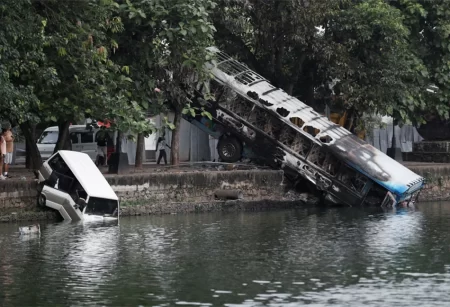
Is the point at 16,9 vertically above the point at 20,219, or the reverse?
the point at 16,9

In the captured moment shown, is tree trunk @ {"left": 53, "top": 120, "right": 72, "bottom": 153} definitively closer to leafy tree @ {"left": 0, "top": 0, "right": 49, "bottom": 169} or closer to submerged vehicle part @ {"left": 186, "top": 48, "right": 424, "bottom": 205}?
leafy tree @ {"left": 0, "top": 0, "right": 49, "bottom": 169}

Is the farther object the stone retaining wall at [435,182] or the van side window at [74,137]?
the van side window at [74,137]

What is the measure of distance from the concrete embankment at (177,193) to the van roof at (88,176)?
1407mm

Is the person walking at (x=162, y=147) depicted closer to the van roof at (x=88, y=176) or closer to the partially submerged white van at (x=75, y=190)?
the van roof at (x=88, y=176)

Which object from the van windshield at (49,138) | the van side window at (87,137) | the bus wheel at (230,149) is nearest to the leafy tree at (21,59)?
the bus wheel at (230,149)

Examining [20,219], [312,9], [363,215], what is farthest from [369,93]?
[20,219]

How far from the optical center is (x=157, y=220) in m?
29.6

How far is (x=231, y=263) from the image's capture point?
20.3 metres

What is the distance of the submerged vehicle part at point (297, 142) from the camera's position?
3319 cm

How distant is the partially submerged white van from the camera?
27891 millimetres

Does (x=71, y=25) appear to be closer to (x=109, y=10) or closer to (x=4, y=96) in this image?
(x=109, y=10)

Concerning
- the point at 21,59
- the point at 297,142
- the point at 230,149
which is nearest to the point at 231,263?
the point at 21,59

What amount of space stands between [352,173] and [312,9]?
5843 millimetres

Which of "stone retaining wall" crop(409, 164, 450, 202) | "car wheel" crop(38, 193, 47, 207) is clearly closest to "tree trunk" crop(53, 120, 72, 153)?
"car wheel" crop(38, 193, 47, 207)
